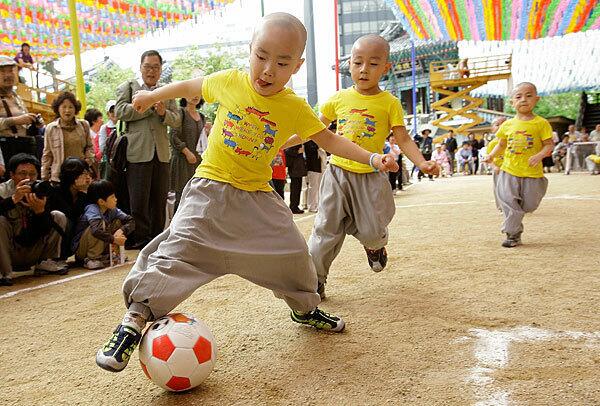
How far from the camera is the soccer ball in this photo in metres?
1.98

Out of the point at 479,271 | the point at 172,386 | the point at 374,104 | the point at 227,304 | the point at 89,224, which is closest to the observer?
the point at 172,386

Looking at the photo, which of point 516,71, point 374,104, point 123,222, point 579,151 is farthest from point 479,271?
point 516,71

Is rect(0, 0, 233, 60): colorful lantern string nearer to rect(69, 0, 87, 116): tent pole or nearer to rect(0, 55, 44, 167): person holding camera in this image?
rect(69, 0, 87, 116): tent pole

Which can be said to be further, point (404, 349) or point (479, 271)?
point (479, 271)

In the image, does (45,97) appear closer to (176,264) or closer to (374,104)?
(374,104)

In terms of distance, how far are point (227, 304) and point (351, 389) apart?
1.45m

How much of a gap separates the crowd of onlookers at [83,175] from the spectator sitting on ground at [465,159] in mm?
17877

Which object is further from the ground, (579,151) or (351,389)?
(351,389)

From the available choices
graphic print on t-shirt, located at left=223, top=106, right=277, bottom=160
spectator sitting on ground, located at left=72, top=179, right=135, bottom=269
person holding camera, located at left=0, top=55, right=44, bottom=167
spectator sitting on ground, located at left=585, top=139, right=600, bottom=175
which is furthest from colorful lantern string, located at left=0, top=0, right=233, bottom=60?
spectator sitting on ground, located at left=585, top=139, right=600, bottom=175

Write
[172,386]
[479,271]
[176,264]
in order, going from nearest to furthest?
[172,386] < [176,264] < [479,271]

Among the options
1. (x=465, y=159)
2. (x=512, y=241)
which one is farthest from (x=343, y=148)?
(x=465, y=159)

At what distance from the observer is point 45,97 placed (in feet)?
46.2

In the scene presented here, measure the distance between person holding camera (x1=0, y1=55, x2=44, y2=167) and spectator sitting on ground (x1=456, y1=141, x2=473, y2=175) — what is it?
65.5 ft

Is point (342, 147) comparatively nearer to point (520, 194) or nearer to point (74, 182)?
point (520, 194)
